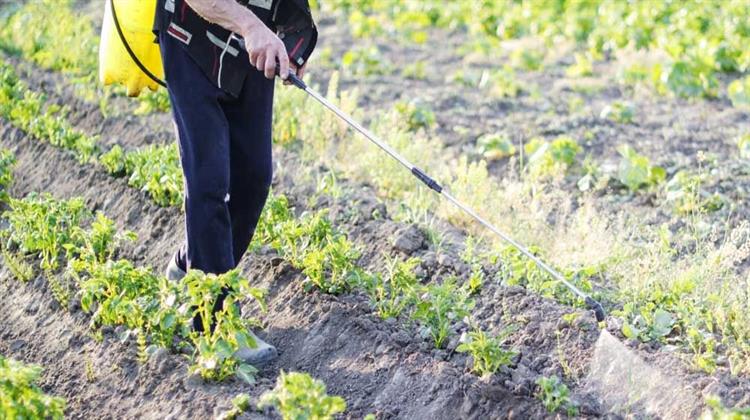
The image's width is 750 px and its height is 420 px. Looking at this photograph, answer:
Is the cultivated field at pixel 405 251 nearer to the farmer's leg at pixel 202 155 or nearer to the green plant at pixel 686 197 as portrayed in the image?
the green plant at pixel 686 197

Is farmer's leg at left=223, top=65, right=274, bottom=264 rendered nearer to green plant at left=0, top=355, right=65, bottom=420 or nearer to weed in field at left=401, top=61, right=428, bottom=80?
green plant at left=0, top=355, right=65, bottom=420

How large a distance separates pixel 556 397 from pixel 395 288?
3.27ft

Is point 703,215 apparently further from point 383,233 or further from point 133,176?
point 133,176

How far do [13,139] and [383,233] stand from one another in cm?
283

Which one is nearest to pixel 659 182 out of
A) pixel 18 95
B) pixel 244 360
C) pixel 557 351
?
pixel 557 351

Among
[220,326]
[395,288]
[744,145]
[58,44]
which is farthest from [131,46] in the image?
[58,44]

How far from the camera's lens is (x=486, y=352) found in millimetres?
4582

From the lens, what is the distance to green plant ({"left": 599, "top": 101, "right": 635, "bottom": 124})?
8.94 meters

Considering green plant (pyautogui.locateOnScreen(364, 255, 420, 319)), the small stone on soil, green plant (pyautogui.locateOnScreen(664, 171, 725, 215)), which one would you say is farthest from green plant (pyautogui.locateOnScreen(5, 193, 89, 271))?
green plant (pyautogui.locateOnScreen(664, 171, 725, 215))

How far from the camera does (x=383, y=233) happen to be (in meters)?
6.21

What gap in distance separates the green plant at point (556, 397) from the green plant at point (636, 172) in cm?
324

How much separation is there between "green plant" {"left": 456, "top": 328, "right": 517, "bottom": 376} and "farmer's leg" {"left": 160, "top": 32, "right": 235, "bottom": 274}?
982 mm

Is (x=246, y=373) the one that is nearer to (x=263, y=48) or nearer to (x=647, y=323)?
(x=263, y=48)

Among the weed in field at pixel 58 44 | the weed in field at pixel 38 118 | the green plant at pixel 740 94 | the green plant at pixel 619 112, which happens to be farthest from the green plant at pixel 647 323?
the weed in field at pixel 58 44
